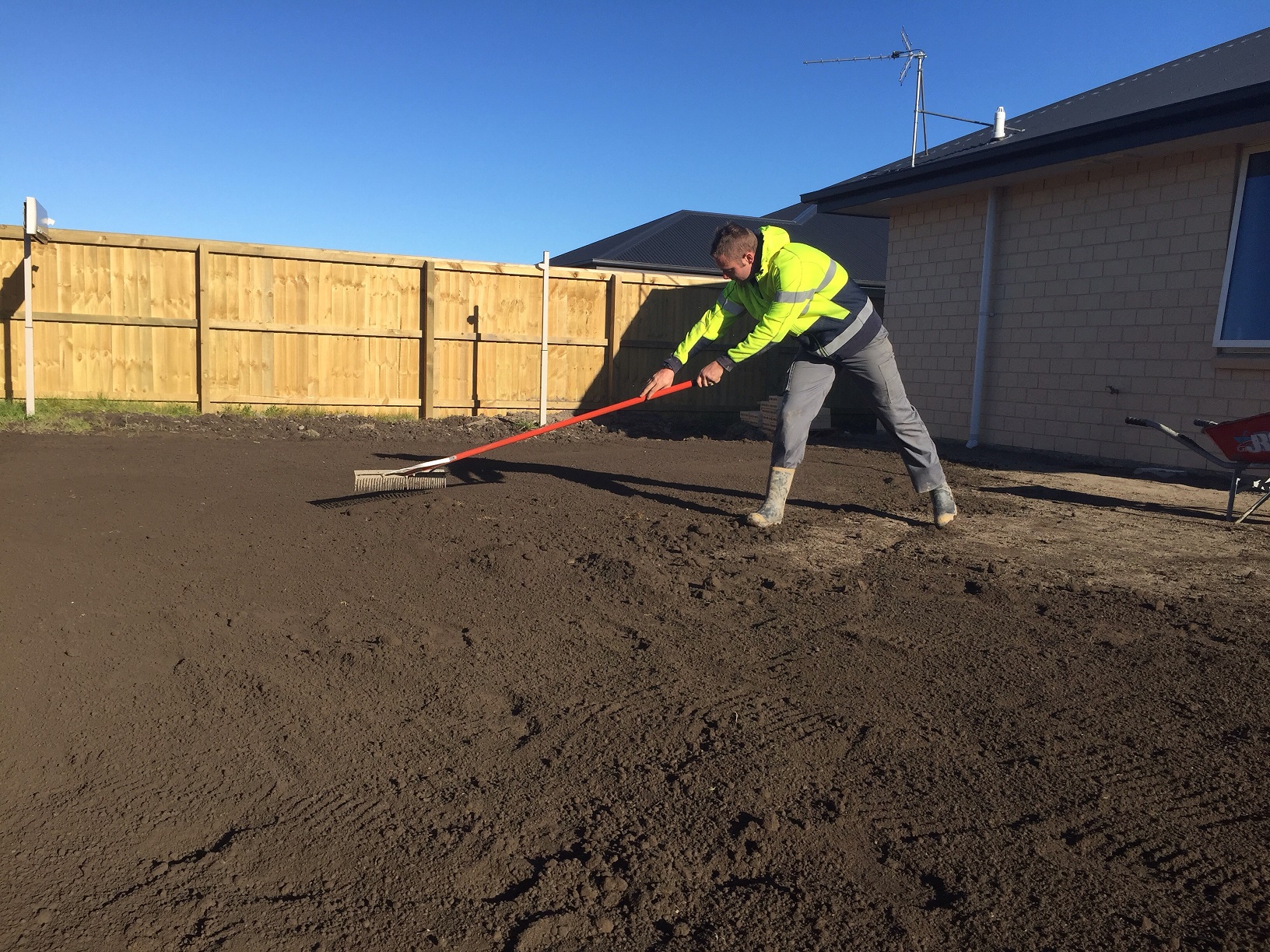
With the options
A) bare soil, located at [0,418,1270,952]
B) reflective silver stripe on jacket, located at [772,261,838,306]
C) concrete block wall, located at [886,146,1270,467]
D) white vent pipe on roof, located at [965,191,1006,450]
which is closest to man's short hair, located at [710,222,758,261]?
reflective silver stripe on jacket, located at [772,261,838,306]

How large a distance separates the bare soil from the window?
337 centimetres

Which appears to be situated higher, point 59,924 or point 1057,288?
point 1057,288

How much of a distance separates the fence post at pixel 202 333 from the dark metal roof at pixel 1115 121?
742 centimetres

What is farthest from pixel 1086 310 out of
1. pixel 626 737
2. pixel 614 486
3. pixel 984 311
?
pixel 626 737

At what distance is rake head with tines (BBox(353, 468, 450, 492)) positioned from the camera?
21.6ft

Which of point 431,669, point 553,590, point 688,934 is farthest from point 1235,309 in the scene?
point 688,934

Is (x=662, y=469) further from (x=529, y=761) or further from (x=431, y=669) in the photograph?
(x=529, y=761)

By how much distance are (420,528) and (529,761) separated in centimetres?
313

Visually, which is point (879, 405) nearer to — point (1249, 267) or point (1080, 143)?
point (1249, 267)

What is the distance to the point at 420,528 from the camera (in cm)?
571

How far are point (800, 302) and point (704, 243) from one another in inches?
670

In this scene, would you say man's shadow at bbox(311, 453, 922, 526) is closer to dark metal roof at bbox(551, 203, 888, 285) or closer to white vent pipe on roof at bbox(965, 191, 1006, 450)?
white vent pipe on roof at bbox(965, 191, 1006, 450)

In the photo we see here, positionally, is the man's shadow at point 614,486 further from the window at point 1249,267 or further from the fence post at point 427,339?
the window at point 1249,267

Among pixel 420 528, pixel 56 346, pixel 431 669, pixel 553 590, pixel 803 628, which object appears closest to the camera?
pixel 431 669
